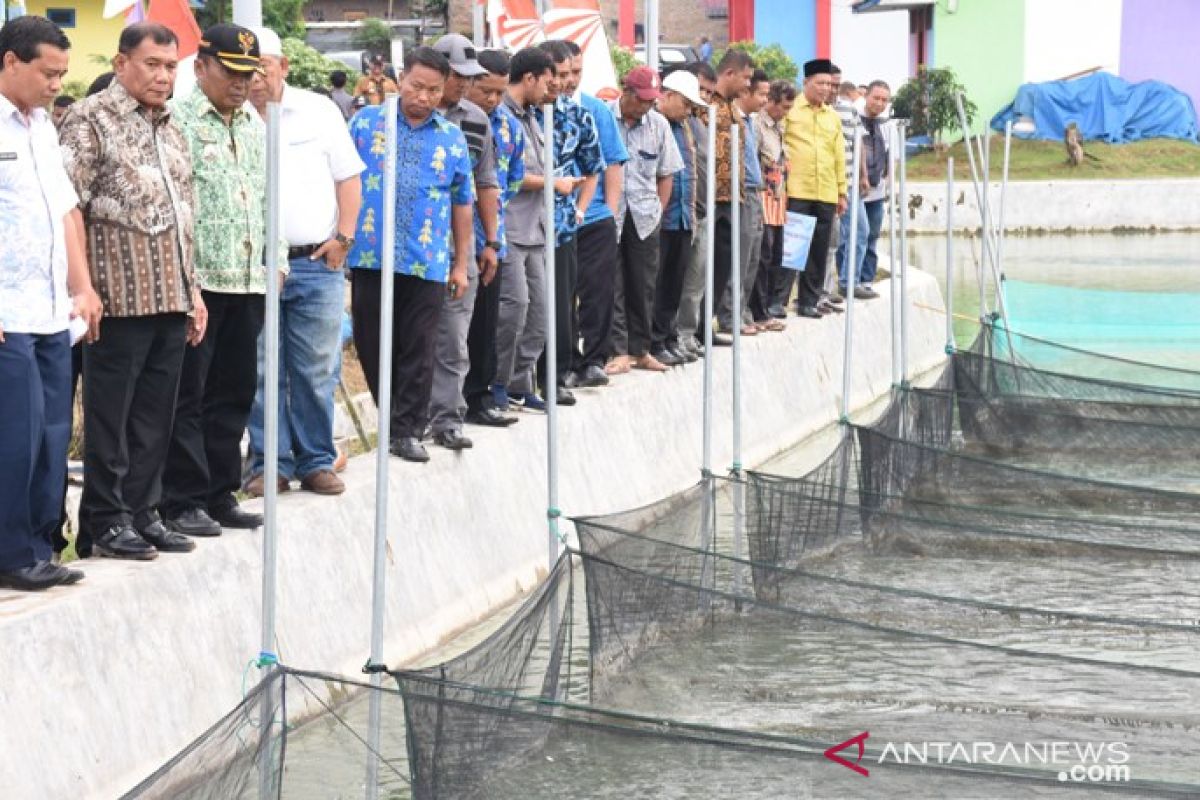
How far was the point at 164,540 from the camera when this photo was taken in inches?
286

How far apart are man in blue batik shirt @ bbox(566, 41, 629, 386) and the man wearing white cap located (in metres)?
1.06

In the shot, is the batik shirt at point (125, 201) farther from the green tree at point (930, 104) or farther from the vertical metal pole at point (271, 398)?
the green tree at point (930, 104)

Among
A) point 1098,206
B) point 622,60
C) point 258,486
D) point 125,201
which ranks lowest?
point 258,486

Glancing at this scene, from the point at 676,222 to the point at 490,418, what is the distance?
320cm

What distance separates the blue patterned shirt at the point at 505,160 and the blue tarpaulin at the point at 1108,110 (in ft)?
98.0

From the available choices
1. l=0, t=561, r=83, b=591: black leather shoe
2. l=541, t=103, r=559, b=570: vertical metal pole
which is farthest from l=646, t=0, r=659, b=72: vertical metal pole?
l=0, t=561, r=83, b=591: black leather shoe

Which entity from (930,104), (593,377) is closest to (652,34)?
(593,377)

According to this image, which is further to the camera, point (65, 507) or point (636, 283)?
point (636, 283)

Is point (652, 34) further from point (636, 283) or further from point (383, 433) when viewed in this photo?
point (383, 433)

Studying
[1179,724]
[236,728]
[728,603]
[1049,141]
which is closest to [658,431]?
[728,603]

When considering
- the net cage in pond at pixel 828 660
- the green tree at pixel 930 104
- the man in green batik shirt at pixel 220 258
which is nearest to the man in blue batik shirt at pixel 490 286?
the net cage in pond at pixel 828 660

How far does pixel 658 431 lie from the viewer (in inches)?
472

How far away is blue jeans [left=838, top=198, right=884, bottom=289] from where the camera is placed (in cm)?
1752

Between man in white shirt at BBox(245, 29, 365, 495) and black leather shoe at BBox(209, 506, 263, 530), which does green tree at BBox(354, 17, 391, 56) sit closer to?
man in white shirt at BBox(245, 29, 365, 495)
